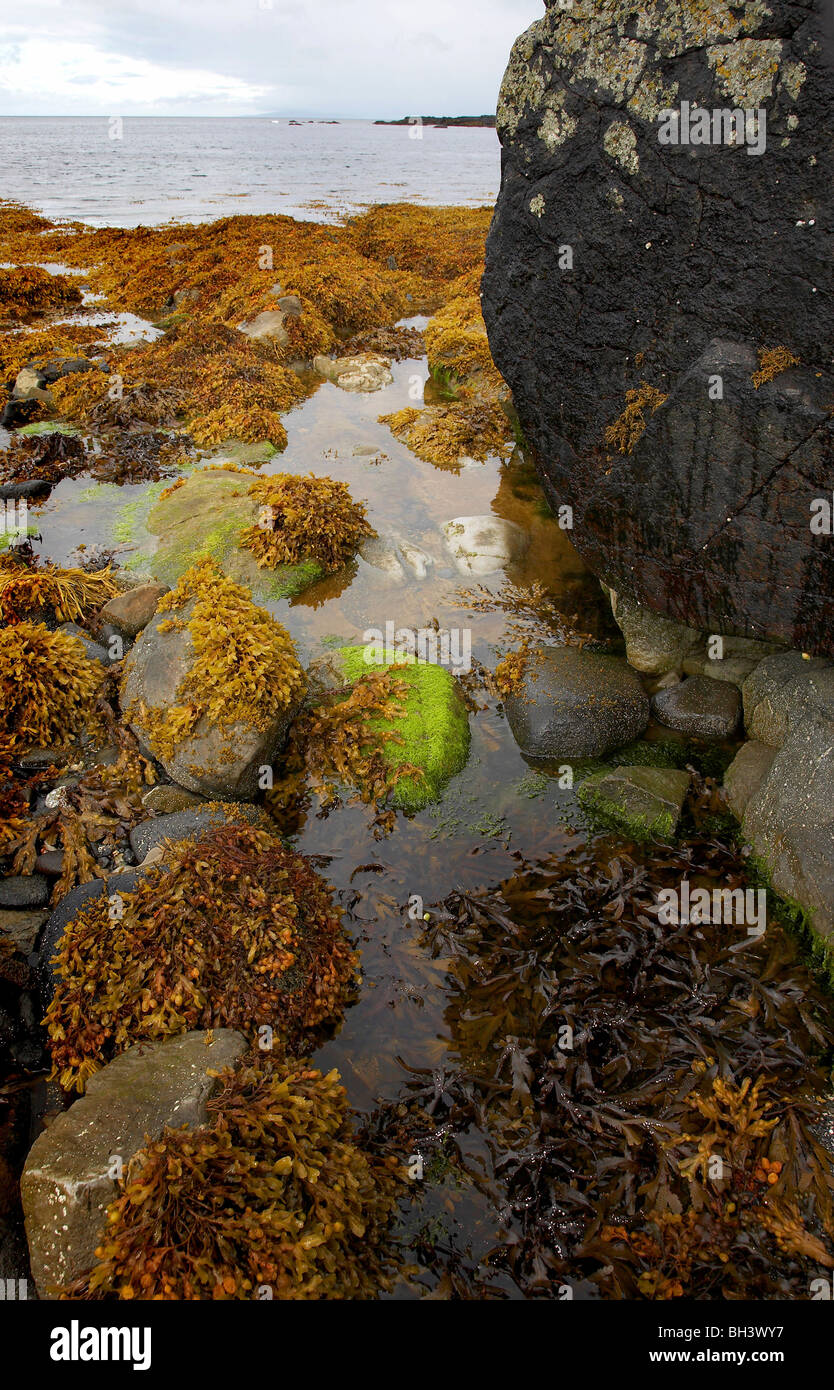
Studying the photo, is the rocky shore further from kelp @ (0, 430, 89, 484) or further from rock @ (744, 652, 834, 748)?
kelp @ (0, 430, 89, 484)

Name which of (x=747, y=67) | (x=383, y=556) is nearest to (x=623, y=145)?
(x=747, y=67)

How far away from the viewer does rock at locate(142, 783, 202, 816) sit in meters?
5.64

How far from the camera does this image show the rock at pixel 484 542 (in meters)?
8.55

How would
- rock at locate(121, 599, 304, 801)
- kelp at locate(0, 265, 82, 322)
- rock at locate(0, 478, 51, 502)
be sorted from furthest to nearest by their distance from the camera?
1. kelp at locate(0, 265, 82, 322)
2. rock at locate(0, 478, 51, 502)
3. rock at locate(121, 599, 304, 801)

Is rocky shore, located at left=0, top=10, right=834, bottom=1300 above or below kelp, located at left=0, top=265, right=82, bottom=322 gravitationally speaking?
below

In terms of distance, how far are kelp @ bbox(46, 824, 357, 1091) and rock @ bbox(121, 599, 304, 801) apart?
0.89 metres

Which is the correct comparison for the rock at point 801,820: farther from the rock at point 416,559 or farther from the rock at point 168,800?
the rock at point 416,559

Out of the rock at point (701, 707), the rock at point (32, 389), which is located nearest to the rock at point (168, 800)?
the rock at point (701, 707)

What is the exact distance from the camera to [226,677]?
5797mm

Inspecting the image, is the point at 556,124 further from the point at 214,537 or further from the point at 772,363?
the point at 214,537

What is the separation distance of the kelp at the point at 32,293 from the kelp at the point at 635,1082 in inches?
757

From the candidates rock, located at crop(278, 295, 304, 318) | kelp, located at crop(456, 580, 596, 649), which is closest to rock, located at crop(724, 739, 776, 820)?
kelp, located at crop(456, 580, 596, 649)

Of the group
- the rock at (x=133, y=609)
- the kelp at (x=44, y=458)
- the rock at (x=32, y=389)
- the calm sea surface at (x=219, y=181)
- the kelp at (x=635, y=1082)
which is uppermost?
the calm sea surface at (x=219, y=181)

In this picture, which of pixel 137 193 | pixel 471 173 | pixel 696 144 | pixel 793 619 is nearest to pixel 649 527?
pixel 793 619
